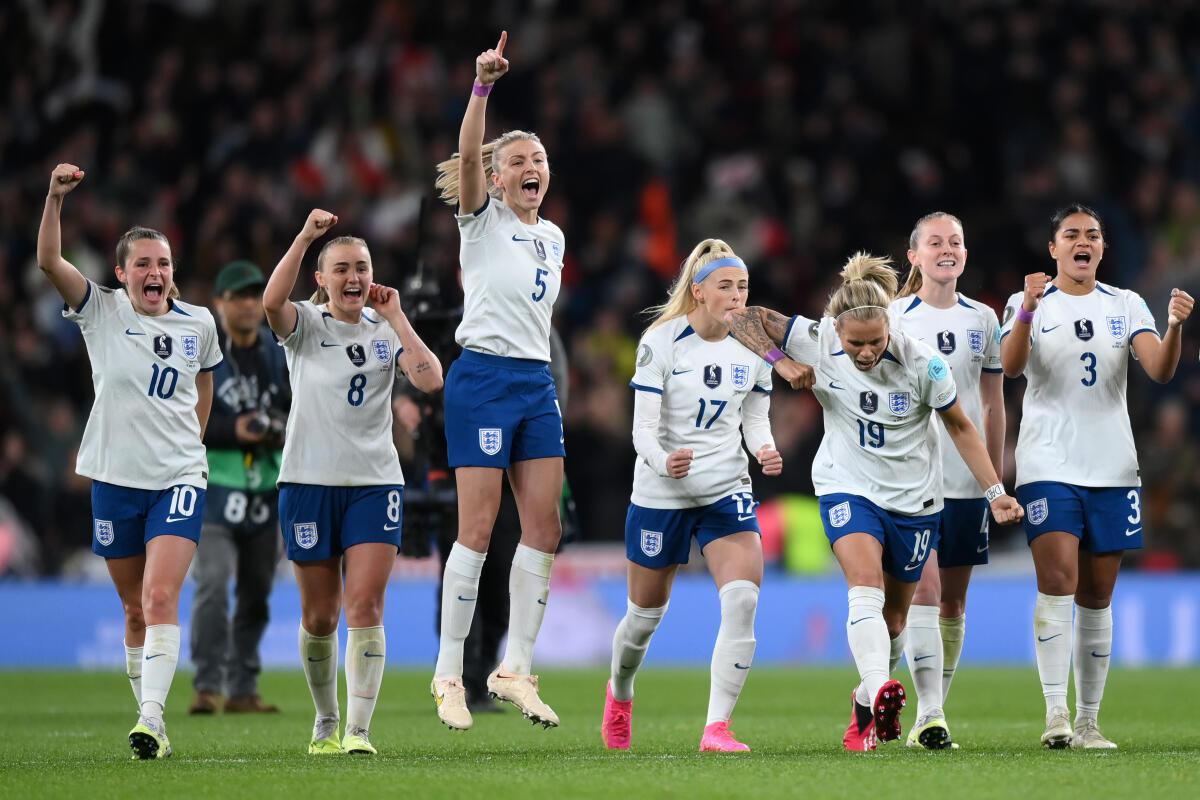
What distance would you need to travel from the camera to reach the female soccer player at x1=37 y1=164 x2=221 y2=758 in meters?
8.37

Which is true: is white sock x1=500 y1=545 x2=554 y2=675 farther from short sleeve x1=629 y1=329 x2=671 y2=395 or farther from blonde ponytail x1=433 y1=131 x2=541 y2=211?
blonde ponytail x1=433 y1=131 x2=541 y2=211

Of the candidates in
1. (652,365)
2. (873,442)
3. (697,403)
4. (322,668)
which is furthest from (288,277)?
(873,442)

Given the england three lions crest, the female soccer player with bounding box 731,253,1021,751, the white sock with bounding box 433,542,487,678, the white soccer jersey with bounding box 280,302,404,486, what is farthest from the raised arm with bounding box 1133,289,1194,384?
the white soccer jersey with bounding box 280,302,404,486

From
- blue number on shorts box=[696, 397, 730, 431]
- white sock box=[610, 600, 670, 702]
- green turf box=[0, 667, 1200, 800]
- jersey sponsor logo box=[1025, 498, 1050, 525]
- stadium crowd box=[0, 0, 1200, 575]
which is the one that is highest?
stadium crowd box=[0, 0, 1200, 575]

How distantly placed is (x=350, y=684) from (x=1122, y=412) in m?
3.95

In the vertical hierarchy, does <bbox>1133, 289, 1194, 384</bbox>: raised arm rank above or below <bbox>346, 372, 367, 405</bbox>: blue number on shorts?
above

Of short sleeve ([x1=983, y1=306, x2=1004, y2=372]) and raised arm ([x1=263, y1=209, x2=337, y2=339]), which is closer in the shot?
raised arm ([x1=263, y1=209, x2=337, y2=339])

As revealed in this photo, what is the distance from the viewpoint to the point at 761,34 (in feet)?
72.0

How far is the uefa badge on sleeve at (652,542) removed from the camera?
8797mm

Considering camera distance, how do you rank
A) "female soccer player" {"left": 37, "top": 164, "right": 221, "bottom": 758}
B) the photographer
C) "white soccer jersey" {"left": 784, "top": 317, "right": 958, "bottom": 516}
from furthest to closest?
the photographer → "white soccer jersey" {"left": 784, "top": 317, "right": 958, "bottom": 516} → "female soccer player" {"left": 37, "top": 164, "right": 221, "bottom": 758}

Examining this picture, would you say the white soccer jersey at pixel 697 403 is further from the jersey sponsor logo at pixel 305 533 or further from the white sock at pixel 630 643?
the jersey sponsor logo at pixel 305 533

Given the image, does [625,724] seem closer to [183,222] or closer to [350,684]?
[350,684]

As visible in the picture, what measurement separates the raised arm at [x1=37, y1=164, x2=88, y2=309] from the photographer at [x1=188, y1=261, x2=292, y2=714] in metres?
3.09

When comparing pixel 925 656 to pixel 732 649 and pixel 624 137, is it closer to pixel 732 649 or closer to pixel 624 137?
pixel 732 649
